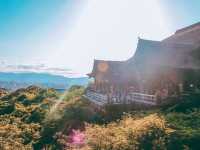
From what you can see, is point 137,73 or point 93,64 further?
point 93,64

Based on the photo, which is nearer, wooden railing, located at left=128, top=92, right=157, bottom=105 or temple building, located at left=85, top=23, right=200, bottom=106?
wooden railing, located at left=128, top=92, right=157, bottom=105

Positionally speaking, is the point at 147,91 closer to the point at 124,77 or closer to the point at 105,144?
the point at 124,77

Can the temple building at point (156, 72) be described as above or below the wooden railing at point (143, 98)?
above

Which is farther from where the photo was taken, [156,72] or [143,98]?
[156,72]

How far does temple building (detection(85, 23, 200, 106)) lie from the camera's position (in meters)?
25.9

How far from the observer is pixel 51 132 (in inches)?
1153

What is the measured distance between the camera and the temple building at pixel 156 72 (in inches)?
1020

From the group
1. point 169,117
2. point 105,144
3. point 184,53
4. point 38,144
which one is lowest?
point 38,144

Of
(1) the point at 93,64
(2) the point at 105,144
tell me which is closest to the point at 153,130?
(2) the point at 105,144

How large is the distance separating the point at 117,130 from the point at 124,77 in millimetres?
20467

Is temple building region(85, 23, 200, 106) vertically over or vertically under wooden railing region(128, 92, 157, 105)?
over

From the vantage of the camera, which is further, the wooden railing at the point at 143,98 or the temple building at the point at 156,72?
the temple building at the point at 156,72

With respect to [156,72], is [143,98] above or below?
below

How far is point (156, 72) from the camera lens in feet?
93.0
